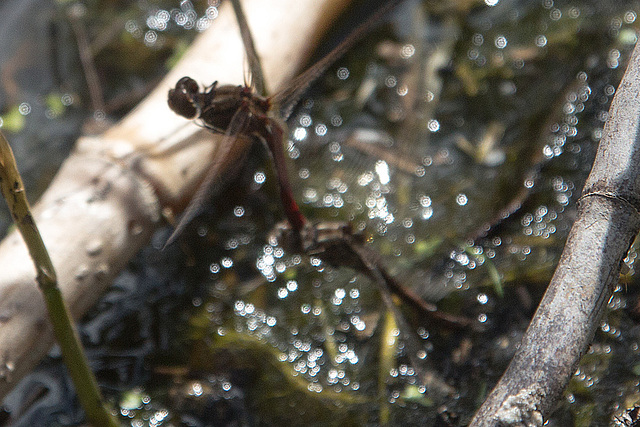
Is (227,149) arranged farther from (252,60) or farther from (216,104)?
(252,60)

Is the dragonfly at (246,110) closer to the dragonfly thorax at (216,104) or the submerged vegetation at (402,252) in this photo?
the dragonfly thorax at (216,104)

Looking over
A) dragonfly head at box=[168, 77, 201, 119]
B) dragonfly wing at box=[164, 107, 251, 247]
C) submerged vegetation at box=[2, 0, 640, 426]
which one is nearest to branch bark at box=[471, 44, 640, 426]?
submerged vegetation at box=[2, 0, 640, 426]

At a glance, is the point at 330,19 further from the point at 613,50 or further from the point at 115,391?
the point at 115,391

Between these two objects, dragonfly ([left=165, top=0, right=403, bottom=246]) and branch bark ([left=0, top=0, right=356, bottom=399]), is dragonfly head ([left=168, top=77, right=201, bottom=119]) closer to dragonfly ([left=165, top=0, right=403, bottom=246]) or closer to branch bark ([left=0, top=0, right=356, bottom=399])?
dragonfly ([left=165, top=0, right=403, bottom=246])

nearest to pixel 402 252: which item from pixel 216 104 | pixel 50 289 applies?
pixel 216 104

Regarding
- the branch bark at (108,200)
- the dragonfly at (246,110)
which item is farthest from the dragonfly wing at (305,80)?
the branch bark at (108,200)

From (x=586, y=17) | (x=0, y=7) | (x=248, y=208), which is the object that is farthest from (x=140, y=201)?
(x=586, y=17)

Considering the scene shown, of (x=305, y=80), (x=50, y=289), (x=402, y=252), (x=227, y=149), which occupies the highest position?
(x=305, y=80)

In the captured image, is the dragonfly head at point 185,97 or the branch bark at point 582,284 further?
the dragonfly head at point 185,97
